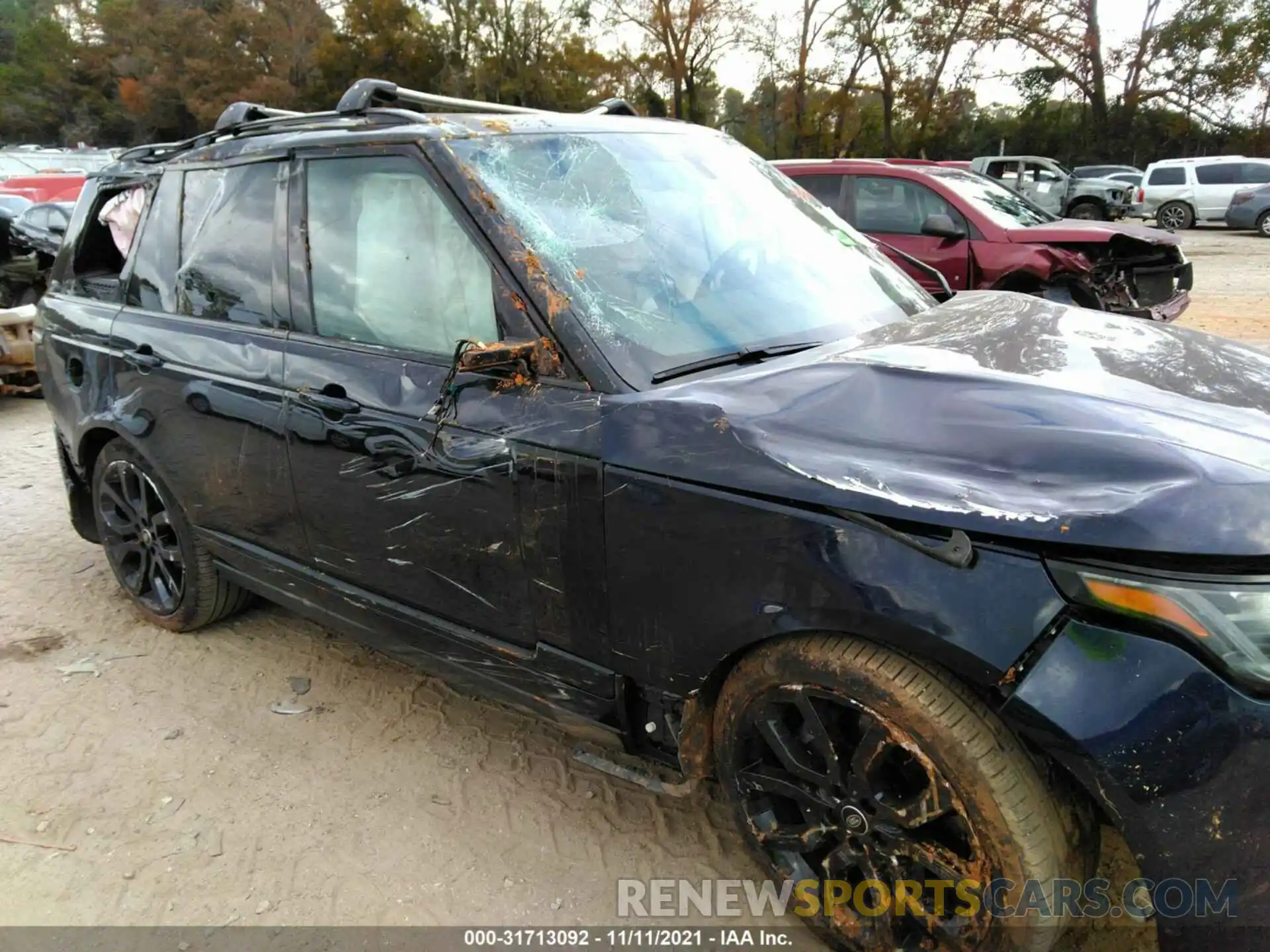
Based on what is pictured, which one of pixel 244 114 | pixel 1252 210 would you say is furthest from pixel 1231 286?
pixel 244 114

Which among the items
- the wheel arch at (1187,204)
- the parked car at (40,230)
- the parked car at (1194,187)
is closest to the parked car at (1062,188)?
the parked car at (1194,187)

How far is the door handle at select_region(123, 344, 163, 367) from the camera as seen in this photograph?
128 inches

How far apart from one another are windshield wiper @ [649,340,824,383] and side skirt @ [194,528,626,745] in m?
0.74

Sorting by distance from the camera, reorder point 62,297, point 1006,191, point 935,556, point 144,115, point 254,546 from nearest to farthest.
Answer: point 935,556
point 254,546
point 62,297
point 1006,191
point 144,115

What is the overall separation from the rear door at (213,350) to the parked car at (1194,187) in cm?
2302

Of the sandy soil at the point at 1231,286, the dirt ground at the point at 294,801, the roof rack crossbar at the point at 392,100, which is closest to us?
the dirt ground at the point at 294,801

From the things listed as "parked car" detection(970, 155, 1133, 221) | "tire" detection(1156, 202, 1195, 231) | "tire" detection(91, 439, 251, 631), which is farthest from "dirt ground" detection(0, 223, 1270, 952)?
"tire" detection(1156, 202, 1195, 231)

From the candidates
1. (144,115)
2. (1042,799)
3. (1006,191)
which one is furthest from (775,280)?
(144,115)

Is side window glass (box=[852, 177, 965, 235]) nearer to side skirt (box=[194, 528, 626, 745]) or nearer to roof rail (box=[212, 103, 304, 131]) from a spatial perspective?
roof rail (box=[212, 103, 304, 131])

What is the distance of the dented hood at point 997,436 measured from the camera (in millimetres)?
1557

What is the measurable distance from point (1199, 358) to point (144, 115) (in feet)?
201

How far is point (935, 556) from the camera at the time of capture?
1.66 metres

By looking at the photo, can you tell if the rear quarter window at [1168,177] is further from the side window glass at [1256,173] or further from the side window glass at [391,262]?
the side window glass at [391,262]

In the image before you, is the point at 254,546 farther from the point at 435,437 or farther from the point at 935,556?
the point at 935,556
